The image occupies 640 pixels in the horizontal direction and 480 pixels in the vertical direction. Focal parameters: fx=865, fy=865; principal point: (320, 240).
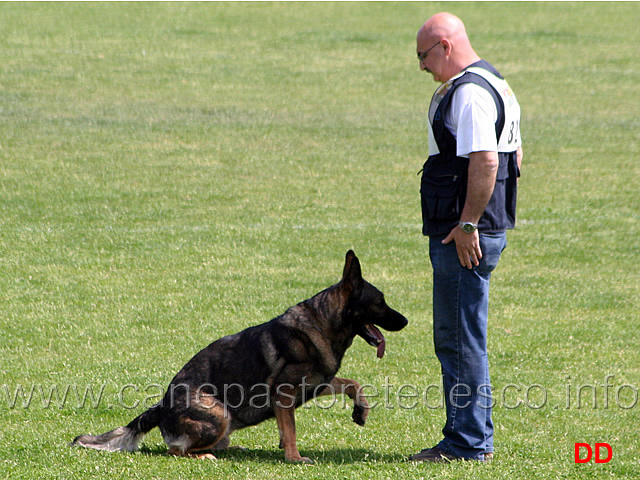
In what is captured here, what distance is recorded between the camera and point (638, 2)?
39.0 m

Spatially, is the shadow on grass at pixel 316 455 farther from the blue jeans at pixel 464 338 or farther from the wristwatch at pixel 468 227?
the wristwatch at pixel 468 227

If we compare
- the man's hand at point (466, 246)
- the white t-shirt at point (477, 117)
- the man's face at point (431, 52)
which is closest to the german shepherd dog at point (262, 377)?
the man's hand at point (466, 246)

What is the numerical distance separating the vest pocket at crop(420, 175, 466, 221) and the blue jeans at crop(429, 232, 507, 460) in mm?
172

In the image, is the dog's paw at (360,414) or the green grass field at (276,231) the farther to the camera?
the green grass field at (276,231)

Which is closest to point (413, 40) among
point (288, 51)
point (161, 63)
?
point (288, 51)

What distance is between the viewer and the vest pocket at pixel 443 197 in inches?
205

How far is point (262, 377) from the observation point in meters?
5.84

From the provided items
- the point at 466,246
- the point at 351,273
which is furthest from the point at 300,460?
the point at 466,246

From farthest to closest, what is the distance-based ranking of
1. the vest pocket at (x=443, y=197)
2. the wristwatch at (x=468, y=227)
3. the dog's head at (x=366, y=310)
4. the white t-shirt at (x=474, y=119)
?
1. the dog's head at (x=366, y=310)
2. the vest pocket at (x=443, y=197)
3. the wristwatch at (x=468, y=227)
4. the white t-shirt at (x=474, y=119)

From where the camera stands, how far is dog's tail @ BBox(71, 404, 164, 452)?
19.0 feet

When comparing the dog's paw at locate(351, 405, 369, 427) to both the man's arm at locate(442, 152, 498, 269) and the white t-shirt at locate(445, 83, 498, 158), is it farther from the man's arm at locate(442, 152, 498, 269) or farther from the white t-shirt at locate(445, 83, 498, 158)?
the white t-shirt at locate(445, 83, 498, 158)

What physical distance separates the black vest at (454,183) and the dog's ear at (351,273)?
2.21ft

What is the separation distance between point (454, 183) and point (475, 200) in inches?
9.0

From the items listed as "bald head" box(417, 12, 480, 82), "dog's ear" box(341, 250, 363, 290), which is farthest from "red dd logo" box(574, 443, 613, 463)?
"bald head" box(417, 12, 480, 82)
